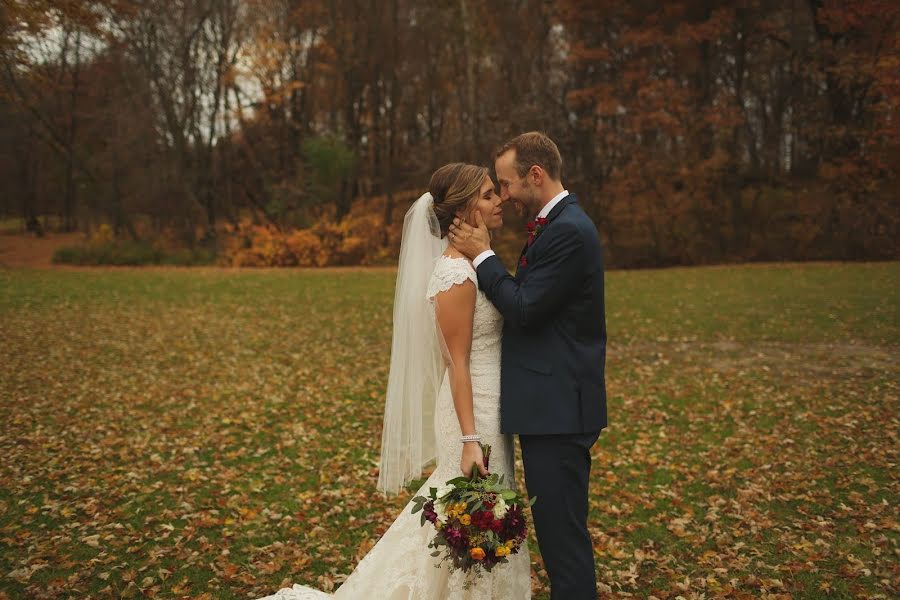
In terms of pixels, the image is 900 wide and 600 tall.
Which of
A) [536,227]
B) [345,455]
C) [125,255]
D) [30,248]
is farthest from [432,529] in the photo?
[30,248]

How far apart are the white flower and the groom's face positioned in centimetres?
128

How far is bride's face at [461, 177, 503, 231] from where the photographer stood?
3.36 m

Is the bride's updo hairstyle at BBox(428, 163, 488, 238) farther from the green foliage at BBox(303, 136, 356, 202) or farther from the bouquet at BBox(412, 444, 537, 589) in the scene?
the green foliage at BBox(303, 136, 356, 202)

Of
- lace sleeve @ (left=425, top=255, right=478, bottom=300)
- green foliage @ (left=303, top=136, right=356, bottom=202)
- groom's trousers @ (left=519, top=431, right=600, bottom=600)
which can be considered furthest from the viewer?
green foliage @ (left=303, top=136, right=356, bottom=202)

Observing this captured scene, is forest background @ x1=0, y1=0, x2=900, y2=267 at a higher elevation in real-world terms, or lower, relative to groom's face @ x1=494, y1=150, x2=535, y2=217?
higher

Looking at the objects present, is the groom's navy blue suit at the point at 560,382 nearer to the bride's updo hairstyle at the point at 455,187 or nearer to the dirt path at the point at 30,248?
the bride's updo hairstyle at the point at 455,187

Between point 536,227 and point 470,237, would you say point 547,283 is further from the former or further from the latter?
point 470,237

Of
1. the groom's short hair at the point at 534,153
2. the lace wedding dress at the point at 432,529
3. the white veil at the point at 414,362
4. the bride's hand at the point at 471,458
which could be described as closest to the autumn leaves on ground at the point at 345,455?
the lace wedding dress at the point at 432,529

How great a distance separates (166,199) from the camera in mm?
35844

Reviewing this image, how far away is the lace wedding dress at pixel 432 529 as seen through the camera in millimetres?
3305

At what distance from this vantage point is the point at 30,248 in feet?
111

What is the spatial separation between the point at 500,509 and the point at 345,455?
4.54m

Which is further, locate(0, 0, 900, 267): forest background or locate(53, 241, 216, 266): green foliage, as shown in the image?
locate(53, 241, 216, 266): green foliage

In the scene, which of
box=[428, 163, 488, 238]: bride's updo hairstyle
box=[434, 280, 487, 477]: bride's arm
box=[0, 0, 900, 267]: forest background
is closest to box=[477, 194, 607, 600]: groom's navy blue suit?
box=[434, 280, 487, 477]: bride's arm
